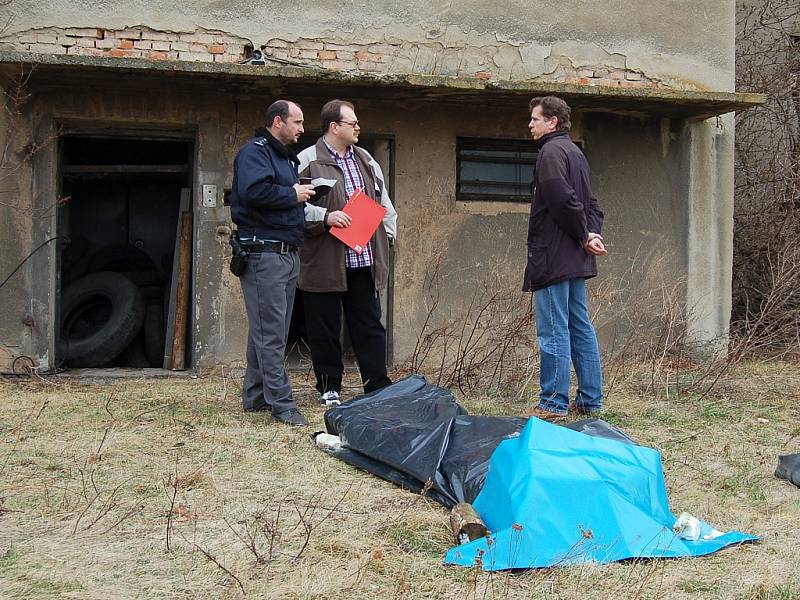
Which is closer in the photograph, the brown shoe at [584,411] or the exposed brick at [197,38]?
the brown shoe at [584,411]

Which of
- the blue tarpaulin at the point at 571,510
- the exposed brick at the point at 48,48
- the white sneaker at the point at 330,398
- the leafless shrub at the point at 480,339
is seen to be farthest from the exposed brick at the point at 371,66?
the blue tarpaulin at the point at 571,510

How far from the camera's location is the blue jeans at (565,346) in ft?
18.7

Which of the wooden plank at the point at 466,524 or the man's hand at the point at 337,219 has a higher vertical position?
the man's hand at the point at 337,219

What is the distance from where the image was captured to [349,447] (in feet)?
15.2

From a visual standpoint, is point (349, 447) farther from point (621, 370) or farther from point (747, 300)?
point (747, 300)

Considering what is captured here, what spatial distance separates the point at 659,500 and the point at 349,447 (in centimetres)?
167

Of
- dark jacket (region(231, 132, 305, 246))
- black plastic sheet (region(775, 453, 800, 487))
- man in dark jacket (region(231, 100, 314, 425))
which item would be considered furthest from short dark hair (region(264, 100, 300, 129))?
black plastic sheet (region(775, 453, 800, 487))

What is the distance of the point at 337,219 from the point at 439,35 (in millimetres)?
3128

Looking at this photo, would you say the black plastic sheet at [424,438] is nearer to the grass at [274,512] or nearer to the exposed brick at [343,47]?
the grass at [274,512]

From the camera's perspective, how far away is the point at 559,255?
5652 millimetres

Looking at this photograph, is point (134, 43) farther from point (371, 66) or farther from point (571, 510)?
point (571, 510)

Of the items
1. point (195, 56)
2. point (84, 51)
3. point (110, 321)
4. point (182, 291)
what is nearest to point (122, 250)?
point (110, 321)

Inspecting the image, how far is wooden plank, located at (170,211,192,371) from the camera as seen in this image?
845 centimetres

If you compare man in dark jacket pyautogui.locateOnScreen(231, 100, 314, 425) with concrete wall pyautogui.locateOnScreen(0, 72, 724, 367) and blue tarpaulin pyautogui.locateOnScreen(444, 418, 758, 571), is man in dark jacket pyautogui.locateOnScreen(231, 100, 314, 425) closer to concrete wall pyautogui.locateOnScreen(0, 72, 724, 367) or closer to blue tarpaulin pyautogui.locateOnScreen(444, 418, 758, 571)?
blue tarpaulin pyautogui.locateOnScreen(444, 418, 758, 571)
